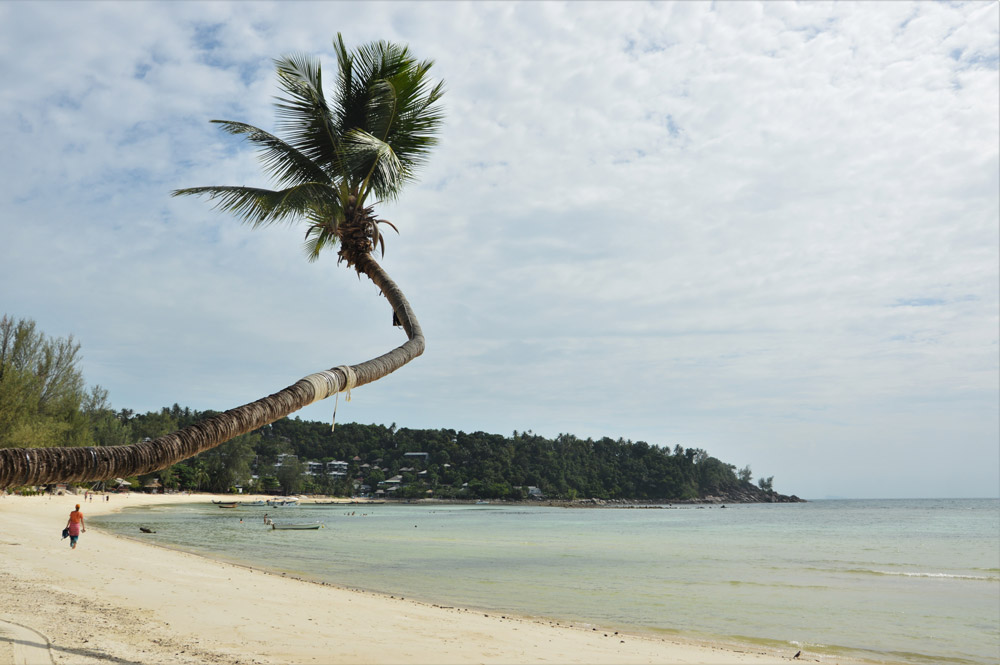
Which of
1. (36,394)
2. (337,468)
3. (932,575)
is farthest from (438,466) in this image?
(932,575)

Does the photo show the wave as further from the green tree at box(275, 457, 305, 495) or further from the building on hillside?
the building on hillside

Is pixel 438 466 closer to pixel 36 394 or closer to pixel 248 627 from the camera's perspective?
pixel 36 394

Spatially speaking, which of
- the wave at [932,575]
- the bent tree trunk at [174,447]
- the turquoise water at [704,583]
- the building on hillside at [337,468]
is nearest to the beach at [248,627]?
the turquoise water at [704,583]

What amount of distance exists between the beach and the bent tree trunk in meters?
3.62

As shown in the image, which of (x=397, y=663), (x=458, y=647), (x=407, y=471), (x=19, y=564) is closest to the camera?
(x=397, y=663)

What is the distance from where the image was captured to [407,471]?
145 meters

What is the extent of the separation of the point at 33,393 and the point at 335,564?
94.5 feet

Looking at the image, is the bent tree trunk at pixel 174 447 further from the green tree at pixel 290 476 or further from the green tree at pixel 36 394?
the green tree at pixel 290 476

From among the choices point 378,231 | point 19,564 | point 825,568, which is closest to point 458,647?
point 378,231

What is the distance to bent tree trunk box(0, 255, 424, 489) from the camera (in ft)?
11.7

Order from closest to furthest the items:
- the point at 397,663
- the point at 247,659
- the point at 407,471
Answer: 1. the point at 247,659
2. the point at 397,663
3. the point at 407,471

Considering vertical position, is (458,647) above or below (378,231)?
below

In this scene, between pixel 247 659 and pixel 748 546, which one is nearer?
pixel 247 659

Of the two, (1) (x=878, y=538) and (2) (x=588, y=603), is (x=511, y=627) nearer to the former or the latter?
(2) (x=588, y=603)
